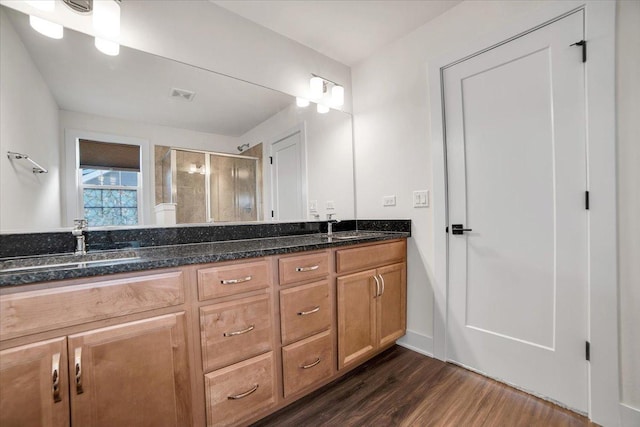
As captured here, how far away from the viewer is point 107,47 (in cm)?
139

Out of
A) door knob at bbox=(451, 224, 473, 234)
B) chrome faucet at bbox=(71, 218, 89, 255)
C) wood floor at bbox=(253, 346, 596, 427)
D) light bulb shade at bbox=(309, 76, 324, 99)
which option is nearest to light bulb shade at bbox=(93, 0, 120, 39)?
chrome faucet at bbox=(71, 218, 89, 255)

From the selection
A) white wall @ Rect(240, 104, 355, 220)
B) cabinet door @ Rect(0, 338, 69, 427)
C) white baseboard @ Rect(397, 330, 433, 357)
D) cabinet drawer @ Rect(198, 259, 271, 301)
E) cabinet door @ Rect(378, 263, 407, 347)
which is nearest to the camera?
cabinet door @ Rect(0, 338, 69, 427)

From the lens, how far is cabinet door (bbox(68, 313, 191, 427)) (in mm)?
892

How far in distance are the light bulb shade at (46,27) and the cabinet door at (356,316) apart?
190 centimetres

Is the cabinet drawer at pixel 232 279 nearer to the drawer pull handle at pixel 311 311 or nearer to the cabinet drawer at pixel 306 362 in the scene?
the drawer pull handle at pixel 311 311

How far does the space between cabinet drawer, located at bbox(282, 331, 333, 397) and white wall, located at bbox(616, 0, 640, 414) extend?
142cm

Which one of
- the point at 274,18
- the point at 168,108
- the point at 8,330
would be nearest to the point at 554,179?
the point at 274,18

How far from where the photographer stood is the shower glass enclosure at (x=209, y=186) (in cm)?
160

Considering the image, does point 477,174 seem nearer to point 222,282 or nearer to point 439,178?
point 439,178

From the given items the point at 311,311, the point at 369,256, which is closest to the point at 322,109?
the point at 369,256

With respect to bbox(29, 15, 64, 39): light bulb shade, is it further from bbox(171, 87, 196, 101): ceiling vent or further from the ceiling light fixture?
the ceiling light fixture

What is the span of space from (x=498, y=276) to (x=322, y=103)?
6.06 ft

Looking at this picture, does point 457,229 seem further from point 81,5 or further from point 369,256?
point 81,5

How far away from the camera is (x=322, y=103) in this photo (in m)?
2.30
